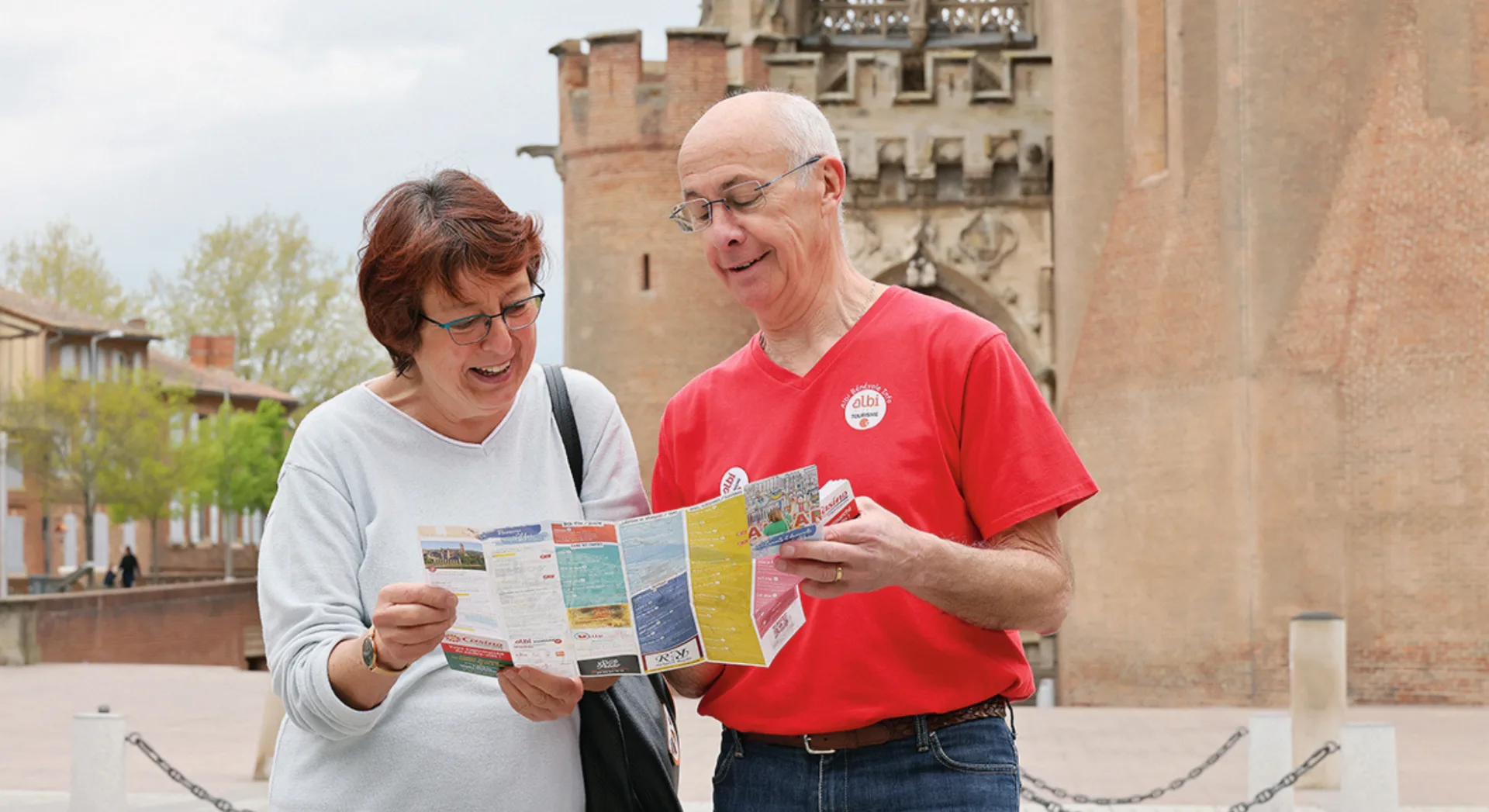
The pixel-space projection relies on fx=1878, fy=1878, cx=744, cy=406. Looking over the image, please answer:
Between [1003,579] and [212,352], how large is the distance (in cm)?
6578

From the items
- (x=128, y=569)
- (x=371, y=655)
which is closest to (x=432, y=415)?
(x=371, y=655)

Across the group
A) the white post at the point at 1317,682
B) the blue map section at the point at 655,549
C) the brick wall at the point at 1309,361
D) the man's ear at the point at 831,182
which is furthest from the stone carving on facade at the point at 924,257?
the blue map section at the point at 655,549

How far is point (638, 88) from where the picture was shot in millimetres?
27016

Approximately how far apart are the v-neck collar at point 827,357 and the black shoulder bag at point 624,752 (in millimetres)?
379

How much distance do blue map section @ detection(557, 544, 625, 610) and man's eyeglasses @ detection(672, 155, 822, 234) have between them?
658mm

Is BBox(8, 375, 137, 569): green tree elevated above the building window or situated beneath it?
situated beneath

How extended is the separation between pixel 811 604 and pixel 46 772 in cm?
1148

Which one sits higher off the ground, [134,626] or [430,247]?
[430,247]

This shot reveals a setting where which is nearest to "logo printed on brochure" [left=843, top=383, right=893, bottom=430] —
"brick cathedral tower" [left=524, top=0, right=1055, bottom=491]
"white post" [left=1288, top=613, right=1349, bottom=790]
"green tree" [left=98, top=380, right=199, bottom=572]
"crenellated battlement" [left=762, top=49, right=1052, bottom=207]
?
"white post" [left=1288, top=613, right=1349, bottom=790]

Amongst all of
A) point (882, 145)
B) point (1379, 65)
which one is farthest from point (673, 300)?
point (1379, 65)

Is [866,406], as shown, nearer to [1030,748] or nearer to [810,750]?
[810,750]

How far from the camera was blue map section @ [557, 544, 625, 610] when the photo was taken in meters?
2.68

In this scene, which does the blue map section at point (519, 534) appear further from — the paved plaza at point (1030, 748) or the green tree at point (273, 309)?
the green tree at point (273, 309)

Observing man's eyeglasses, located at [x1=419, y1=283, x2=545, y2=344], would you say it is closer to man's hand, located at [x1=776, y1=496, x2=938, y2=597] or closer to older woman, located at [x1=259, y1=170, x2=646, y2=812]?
older woman, located at [x1=259, y1=170, x2=646, y2=812]
